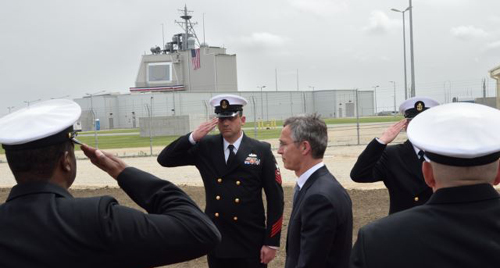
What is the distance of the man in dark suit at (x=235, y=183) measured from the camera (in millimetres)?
4387

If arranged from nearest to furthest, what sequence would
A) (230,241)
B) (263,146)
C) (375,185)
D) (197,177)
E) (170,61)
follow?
(230,241)
(263,146)
(375,185)
(197,177)
(170,61)

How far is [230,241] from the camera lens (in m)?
4.37

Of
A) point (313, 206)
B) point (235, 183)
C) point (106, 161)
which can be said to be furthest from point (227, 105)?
point (106, 161)

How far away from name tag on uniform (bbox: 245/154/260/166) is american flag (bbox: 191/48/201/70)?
234 feet

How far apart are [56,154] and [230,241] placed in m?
2.70

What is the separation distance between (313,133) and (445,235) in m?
1.67

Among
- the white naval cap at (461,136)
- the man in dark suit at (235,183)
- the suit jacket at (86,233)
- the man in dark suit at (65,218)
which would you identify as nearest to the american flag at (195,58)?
the man in dark suit at (235,183)

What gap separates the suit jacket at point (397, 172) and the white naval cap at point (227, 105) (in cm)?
131

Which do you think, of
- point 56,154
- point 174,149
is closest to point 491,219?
point 56,154

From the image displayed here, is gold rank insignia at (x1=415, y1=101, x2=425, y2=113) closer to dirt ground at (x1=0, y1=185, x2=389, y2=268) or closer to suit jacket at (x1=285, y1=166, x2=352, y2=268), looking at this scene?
suit jacket at (x1=285, y1=166, x2=352, y2=268)

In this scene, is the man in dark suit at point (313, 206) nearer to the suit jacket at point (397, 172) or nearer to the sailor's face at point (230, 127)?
the suit jacket at point (397, 172)

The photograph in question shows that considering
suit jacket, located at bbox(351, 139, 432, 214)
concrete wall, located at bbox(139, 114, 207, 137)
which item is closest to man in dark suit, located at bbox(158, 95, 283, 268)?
suit jacket, located at bbox(351, 139, 432, 214)

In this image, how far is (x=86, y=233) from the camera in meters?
1.71

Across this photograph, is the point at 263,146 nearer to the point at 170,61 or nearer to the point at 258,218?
the point at 258,218
